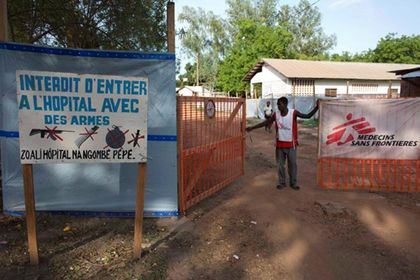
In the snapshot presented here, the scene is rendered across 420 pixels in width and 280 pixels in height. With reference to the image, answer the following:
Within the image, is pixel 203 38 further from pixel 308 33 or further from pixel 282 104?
pixel 282 104

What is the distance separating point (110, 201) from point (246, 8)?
1909 inches

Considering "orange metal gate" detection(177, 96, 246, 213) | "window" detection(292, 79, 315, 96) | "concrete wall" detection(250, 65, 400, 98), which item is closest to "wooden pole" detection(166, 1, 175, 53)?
"orange metal gate" detection(177, 96, 246, 213)

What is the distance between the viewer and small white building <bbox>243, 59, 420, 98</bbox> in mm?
28672

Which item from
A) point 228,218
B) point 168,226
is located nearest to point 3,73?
point 168,226

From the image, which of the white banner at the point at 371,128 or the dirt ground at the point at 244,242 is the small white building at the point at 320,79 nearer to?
the white banner at the point at 371,128

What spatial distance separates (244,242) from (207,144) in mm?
1906

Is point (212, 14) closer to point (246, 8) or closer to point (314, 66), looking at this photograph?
point (246, 8)

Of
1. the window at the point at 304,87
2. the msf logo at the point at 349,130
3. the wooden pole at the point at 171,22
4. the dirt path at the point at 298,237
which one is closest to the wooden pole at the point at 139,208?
the dirt path at the point at 298,237

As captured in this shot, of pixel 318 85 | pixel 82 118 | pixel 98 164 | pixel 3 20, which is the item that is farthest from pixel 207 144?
pixel 318 85

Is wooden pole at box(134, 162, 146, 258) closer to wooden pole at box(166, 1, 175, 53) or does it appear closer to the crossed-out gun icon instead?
the crossed-out gun icon

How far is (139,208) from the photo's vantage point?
3.61 m

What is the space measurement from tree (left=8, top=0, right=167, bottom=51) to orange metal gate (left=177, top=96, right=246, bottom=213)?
10.2 feet

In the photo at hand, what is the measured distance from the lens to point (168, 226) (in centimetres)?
456

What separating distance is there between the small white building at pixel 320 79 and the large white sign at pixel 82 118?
24890 mm
